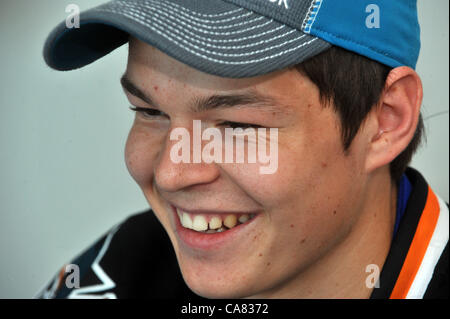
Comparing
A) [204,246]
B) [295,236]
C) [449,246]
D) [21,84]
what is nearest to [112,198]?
[21,84]

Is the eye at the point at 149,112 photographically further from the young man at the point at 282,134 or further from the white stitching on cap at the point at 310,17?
the white stitching on cap at the point at 310,17

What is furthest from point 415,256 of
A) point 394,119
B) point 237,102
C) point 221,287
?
point 237,102

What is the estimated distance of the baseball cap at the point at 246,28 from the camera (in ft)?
2.56

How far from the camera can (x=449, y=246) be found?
1.06 metres

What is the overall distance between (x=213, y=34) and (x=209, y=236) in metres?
0.36

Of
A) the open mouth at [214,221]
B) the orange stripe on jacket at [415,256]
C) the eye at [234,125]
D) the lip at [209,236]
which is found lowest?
the orange stripe on jacket at [415,256]

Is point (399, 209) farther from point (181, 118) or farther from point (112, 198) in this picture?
point (112, 198)

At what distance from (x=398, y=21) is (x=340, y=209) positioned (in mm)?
325

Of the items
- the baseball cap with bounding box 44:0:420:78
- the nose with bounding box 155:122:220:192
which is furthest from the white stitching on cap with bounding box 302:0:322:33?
the nose with bounding box 155:122:220:192

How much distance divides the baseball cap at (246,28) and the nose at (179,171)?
140 mm

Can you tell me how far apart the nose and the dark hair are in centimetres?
21

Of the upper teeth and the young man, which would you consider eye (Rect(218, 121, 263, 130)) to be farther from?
the upper teeth

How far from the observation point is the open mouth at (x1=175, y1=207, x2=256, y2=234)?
3.16 feet

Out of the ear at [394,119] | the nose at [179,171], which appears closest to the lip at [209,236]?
the nose at [179,171]
